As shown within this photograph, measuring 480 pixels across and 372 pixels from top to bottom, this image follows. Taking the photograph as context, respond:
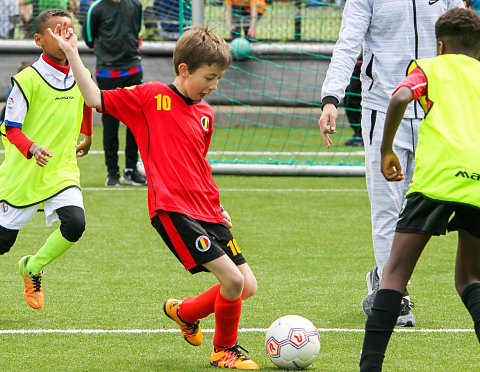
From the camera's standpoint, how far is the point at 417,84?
315 centimetres

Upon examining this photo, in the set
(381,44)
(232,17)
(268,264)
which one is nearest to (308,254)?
(268,264)

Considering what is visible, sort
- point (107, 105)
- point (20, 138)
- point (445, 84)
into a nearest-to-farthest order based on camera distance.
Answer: point (445, 84), point (107, 105), point (20, 138)

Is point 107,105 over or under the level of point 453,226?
over

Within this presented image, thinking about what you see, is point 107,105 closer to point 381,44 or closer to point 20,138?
point 20,138

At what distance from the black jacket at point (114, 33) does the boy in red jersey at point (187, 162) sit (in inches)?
220

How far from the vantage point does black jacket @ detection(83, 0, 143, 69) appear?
924 cm

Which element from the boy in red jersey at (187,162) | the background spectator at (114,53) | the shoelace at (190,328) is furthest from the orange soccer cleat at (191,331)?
the background spectator at (114,53)

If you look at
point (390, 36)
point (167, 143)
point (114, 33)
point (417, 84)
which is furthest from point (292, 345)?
point (114, 33)

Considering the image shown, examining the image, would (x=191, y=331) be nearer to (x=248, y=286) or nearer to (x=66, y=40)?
(x=248, y=286)

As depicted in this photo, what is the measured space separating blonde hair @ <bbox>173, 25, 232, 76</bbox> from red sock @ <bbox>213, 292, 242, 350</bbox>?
41.3 inches

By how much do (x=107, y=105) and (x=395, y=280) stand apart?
1.47m

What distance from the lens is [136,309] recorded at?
4.71 meters

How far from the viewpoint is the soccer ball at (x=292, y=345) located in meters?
3.66

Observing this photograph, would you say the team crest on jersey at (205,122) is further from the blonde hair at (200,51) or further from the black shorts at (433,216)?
the black shorts at (433,216)
